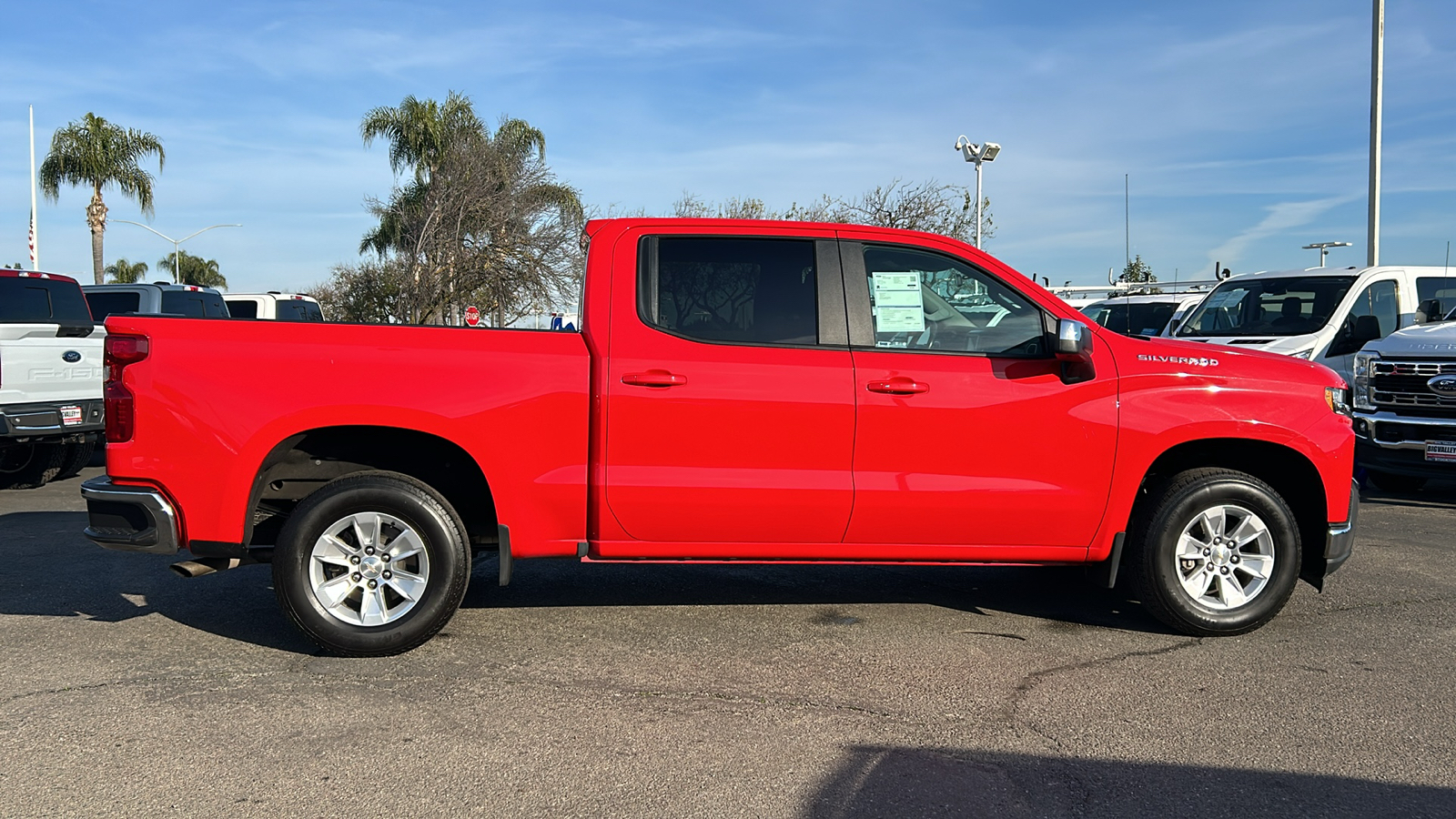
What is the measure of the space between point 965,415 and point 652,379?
4.62 feet

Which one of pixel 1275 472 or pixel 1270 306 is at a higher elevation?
pixel 1270 306

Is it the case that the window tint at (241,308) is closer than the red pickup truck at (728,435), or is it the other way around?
the red pickup truck at (728,435)

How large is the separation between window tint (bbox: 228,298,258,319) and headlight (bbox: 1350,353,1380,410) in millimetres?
16709

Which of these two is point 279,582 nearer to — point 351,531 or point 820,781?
point 351,531

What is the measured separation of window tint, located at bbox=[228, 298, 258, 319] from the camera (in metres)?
19.5

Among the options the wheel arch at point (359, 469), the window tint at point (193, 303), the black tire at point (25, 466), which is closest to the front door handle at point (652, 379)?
the wheel arch at point (359, 469)

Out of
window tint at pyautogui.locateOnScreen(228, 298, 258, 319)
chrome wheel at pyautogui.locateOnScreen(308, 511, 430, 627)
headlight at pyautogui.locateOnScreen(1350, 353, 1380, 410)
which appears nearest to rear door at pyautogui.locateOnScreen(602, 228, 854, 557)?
chrome wheel at pyautogui.locateOnScreen(308, 511, 430, 627)

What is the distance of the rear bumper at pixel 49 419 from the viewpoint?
8.93 meters

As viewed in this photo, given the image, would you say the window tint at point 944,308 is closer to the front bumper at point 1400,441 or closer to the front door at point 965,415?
the front door at point 965,415

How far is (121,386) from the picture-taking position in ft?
15.7

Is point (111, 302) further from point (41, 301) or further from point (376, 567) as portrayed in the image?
point (376, 567)

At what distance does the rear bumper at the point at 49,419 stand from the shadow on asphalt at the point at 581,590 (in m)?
2.18

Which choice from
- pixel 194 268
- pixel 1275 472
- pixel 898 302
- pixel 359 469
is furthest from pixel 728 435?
pixel 194 268

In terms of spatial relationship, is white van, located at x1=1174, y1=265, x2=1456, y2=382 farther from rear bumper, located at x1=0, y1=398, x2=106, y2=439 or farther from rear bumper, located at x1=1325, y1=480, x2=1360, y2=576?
rear bumper, located at x1=0, y1=398, x2=106, y2=439
